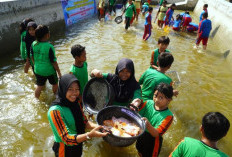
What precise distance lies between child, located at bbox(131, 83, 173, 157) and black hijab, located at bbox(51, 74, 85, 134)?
0.82 meters

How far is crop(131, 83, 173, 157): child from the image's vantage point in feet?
6.63

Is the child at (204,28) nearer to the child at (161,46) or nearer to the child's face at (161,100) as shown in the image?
the child at (161,46)

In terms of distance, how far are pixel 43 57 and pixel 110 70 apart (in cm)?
254

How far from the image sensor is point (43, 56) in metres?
3.45

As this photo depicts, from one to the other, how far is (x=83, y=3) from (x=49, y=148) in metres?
10.4

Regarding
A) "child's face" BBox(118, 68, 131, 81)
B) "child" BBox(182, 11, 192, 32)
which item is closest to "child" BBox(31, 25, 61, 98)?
"child's face" BBox(118, 68, 131, 81)

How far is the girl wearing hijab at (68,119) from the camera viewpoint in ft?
5.62

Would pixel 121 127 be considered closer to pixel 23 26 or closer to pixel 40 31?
pixel 40 31

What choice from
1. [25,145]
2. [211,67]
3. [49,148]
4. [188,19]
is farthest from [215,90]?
[188,19]

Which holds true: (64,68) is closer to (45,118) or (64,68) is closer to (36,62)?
(36,62)

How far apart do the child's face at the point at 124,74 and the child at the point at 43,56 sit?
1828 mm

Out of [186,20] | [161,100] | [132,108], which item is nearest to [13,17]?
[132,108]

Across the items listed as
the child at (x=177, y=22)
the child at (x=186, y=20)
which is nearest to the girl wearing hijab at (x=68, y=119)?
the child at (x=177, y=22)

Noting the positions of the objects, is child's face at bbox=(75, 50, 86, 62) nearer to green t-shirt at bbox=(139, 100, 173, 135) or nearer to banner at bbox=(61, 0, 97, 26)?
green t-shirt at bbox=(139, 100, 173, 135)
